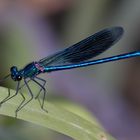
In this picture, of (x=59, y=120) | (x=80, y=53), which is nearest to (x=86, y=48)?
(x=80, y=53)

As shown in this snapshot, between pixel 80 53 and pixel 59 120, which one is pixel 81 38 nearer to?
pixel 80 53

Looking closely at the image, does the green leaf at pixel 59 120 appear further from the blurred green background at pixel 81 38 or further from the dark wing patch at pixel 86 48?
the blurred green background at pixel 81 38

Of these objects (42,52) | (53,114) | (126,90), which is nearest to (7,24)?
(42,52)

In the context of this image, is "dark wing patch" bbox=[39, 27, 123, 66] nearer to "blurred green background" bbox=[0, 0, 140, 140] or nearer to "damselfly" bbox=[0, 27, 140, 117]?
"damselfly" bbox=[0, 27, 140, 117]

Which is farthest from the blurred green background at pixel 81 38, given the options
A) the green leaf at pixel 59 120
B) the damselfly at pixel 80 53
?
the green leaf at pixel 59 120

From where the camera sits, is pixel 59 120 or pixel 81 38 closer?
pixel 59 120

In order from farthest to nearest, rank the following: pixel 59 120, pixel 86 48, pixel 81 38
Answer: pixel 81 38 → pixel 86 48 → pixel 59 120
